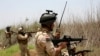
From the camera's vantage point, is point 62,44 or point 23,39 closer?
point 62,44

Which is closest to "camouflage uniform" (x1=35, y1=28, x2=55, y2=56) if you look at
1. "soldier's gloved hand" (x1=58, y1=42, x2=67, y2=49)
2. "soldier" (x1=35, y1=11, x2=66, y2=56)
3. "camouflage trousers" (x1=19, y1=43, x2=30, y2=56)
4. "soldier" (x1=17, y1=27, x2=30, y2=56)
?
"soldier" (x1=35, y1=11, x2=66, y2=56)

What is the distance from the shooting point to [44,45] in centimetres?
455

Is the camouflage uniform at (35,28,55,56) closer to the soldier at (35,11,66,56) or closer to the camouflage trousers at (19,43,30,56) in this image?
the soldier at (35,11,66,56)

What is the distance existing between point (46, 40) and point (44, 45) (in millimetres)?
77

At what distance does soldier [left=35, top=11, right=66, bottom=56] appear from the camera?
4484 millimetres

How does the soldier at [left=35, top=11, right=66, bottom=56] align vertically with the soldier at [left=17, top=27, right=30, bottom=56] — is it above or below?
above

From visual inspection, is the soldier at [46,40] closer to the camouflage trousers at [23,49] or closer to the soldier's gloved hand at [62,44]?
the soldier's gloved hand at [62,44]

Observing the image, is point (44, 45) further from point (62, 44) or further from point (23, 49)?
point (23, 49)

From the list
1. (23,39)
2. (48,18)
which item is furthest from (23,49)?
(48,18)

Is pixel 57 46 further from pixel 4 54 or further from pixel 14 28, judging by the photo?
pixel 14 28

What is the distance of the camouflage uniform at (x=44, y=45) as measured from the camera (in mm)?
4484

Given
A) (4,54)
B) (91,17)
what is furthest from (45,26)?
(4,54)

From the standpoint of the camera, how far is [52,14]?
4.68 metres

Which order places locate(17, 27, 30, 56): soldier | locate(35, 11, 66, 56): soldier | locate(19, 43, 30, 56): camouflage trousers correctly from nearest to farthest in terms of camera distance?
locate(35, 11, 66, 56): soldier, locate(17, 27, 30, 56): soldier, locate(19, 43, 30, 56): camouflage trousers
